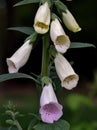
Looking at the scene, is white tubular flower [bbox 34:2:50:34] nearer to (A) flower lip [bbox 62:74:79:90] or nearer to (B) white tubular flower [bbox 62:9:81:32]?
(B) white tubular flower [bbox 62:9:81:32]

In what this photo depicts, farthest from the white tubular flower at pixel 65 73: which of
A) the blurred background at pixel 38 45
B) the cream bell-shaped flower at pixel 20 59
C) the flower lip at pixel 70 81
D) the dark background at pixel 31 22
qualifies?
the dark background at pixel 31 22

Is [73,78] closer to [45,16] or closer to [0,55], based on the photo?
[45,16]

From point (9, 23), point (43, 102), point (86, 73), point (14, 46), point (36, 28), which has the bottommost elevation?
point (86, 73)

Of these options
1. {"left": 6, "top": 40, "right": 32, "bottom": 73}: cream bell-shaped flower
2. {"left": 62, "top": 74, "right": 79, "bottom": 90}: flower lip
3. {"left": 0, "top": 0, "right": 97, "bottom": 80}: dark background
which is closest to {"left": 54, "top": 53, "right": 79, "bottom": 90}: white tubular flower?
{"left": 62, "top": 74, "right": 79, "bottom": 90}: flower lip

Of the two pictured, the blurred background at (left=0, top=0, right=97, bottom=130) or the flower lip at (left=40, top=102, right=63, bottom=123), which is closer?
the flower lip at (left=40, top=102, right=63, bottom=123)

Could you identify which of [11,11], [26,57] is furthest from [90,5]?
[26,57]

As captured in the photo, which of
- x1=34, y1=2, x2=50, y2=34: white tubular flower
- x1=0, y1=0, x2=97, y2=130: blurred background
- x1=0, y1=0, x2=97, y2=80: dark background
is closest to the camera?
x1=34, y1=2, x2=50, y2=34: white tubular flower

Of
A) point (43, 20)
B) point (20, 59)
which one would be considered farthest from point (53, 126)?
point (43, 20)

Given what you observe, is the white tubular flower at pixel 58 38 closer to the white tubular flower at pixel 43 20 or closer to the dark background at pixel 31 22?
the white tubular flower at pixel 43 20
